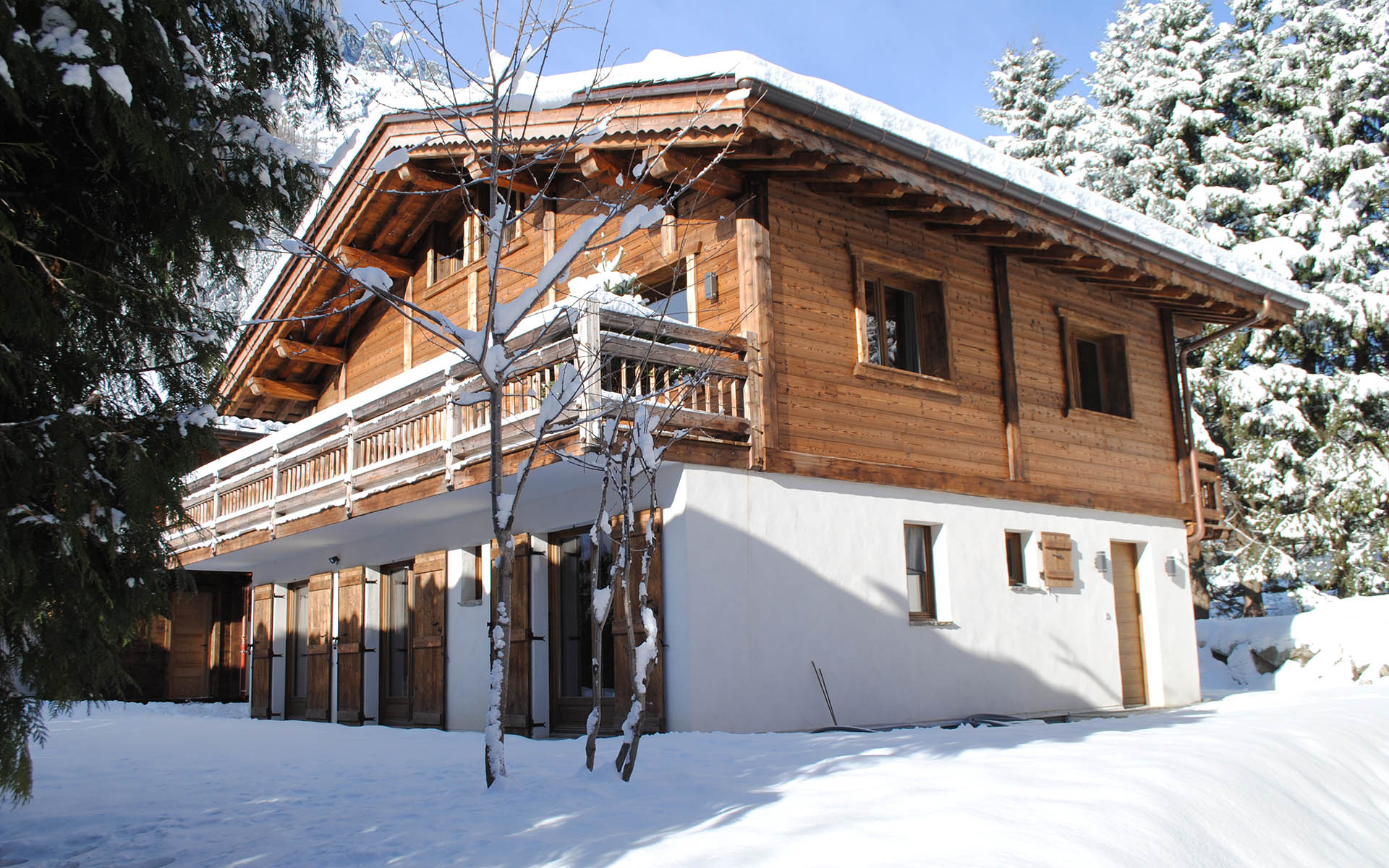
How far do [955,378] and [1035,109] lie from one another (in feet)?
64.4

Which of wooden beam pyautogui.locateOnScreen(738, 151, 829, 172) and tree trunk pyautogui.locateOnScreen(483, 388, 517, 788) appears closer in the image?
tree trunk pyautogui.locateOnScreen(483, 388, 517, 788)

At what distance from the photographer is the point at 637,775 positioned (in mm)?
6367

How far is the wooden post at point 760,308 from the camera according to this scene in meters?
10.1

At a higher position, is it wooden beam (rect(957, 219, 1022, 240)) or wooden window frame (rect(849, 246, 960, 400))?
wooden beam (rect(957, 219, 1022, 240))

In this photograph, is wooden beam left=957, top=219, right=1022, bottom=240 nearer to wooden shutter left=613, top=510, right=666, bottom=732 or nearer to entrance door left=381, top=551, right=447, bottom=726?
wooden shutter left=613, top=510, right=666, bottom=732

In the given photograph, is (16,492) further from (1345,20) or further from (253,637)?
(1345,20)

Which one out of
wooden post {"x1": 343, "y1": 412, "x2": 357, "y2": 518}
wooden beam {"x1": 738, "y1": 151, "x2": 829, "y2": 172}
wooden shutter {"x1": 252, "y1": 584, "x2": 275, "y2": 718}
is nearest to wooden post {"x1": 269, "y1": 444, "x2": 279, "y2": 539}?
wooden post {"x1": 343, "y1": 412, "x2": 357, "y2": 518}

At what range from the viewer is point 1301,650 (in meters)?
17.3

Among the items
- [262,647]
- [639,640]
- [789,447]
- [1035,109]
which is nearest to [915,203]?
[789,447]

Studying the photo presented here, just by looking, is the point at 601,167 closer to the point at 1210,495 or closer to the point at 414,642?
the point at 414,642

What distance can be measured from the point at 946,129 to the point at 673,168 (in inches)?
118

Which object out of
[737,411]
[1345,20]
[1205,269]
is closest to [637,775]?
[737,411]

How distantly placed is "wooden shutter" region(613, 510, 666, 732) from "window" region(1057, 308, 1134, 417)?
741 cm

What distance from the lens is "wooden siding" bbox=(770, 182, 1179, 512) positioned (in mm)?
10688
